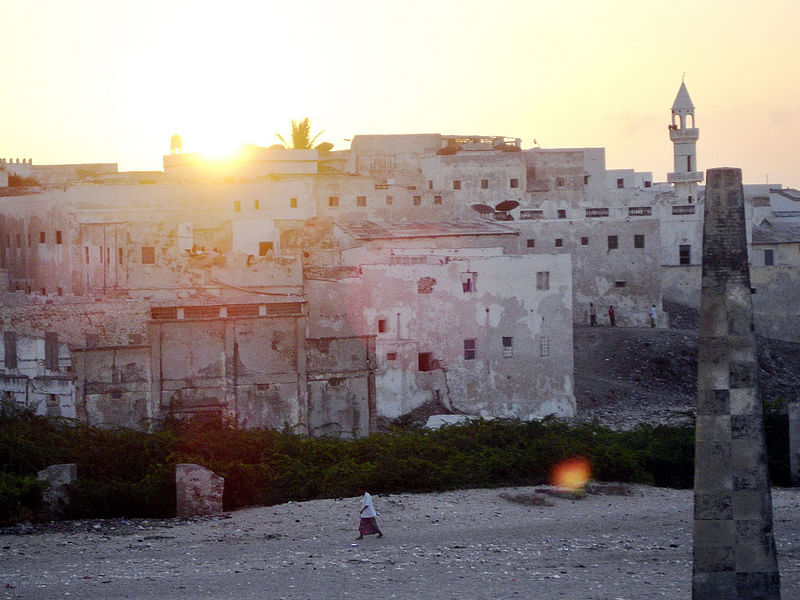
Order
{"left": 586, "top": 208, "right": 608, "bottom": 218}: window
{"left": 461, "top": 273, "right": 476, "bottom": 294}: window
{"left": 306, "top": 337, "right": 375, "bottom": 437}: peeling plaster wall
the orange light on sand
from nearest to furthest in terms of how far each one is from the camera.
Result: the orange light on sand → {"left": 306, "top": 337, "right": 375, "bottom": 437}: peeling plaster wall → {"left": 461, "top": 273, "right": 476, "bottom": 294}: window → {"left": 586, "top": 208, "right": 608, "bottom": 218}: window

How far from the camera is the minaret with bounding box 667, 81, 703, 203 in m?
50.8

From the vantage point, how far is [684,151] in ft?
170

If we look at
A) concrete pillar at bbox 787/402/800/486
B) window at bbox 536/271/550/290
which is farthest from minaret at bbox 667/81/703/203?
concrete pillar at bbox 787/402/800/486

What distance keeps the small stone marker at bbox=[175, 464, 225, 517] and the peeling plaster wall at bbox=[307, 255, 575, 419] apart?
11511 millimetres

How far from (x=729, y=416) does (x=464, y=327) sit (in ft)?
71.6

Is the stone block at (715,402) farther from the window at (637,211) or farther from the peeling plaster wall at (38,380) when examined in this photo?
the window at (637,211)

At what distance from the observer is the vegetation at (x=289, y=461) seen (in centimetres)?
1928

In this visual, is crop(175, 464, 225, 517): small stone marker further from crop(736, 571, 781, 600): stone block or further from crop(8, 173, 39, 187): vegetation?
crop(8, 173, 39, 187): vegetation

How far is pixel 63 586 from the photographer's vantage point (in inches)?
605

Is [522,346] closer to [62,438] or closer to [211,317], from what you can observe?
[211,317]

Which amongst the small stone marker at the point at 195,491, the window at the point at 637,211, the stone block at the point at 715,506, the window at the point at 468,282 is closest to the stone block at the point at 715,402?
the stone block at the point at 715,506

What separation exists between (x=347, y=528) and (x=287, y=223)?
27.1m

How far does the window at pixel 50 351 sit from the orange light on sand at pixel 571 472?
10494 mm

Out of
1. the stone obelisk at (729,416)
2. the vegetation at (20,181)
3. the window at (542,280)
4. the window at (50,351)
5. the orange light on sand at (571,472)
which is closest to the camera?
the stone obelisk at (729,416)
